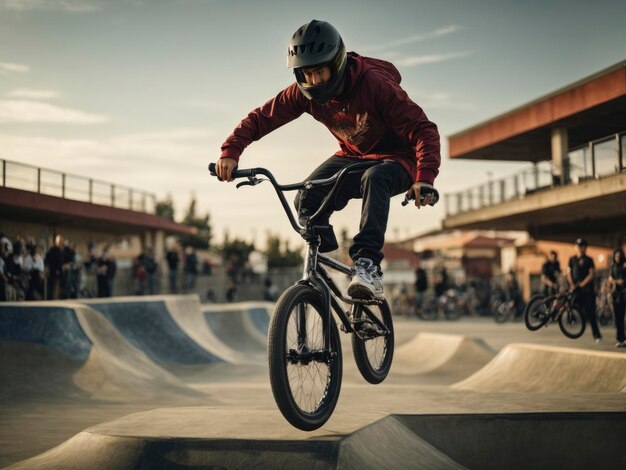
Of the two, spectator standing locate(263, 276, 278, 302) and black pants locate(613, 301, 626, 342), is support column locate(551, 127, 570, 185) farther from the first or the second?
spectator standing locate(263, 276, 278, 302)

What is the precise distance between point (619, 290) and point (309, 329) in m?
8.01

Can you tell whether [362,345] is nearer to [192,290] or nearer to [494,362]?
[494,362]

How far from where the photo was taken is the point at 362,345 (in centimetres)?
526

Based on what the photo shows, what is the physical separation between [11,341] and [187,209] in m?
67.5

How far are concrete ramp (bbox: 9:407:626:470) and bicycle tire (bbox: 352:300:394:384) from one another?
0.45 meters

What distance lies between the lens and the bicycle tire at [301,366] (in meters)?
3.95

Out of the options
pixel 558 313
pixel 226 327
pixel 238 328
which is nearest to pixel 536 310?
pixel 558 313

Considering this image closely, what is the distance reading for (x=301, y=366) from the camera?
170 inches

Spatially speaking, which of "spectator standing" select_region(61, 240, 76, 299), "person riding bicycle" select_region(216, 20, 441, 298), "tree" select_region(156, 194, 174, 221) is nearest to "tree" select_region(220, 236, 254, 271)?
"tree" select_region(156, 194, 174, 221)

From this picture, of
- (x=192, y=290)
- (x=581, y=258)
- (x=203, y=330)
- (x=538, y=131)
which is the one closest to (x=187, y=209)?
(x=192, y=290)

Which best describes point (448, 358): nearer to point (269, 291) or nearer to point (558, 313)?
point (558, 313)

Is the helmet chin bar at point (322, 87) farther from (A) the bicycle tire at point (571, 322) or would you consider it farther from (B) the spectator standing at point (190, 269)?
(B) the spectator standing at point (190, 269)

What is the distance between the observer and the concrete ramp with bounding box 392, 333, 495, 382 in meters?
13.4

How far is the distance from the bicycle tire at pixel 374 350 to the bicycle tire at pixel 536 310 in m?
8.00
